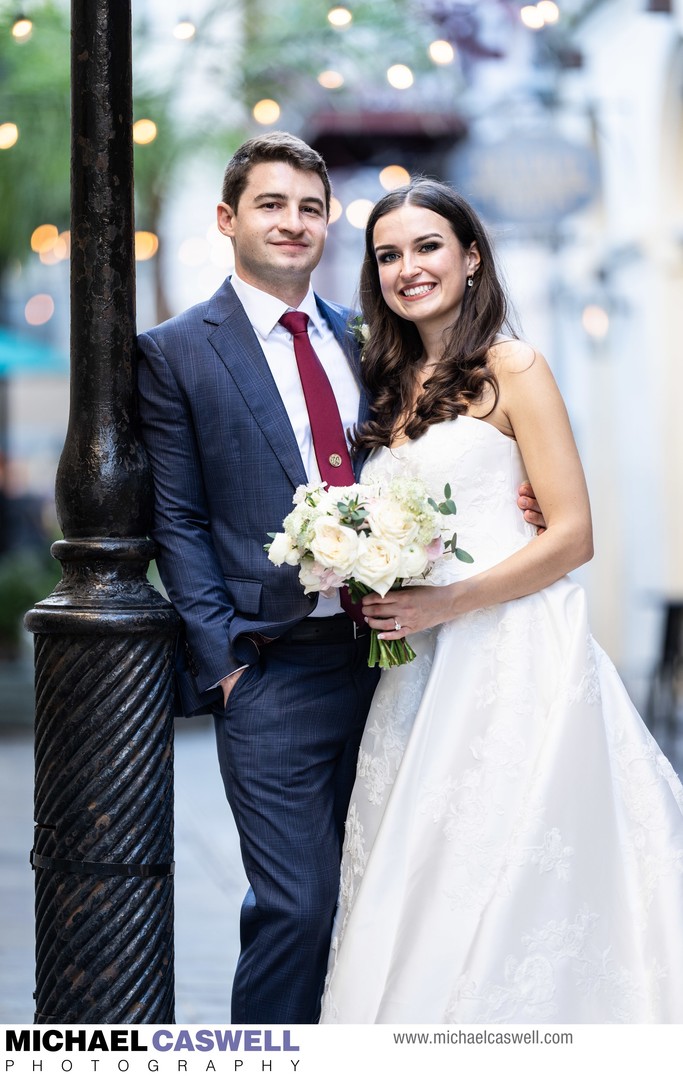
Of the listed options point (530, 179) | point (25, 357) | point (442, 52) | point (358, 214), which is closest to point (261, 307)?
point (442, 52)

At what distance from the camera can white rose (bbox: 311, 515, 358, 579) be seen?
276cm

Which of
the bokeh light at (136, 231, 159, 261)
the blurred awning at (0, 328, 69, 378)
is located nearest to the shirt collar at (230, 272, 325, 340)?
the bokeh light at (136, 231, 159, 261)

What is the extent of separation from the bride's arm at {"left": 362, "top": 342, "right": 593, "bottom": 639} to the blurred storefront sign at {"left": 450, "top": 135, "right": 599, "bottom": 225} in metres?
5.87

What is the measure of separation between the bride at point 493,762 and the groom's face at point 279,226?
0.20 m

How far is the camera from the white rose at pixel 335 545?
2758 mm

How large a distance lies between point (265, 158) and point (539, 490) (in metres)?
1.09

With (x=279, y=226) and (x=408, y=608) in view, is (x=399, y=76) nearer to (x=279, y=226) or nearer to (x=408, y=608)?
(x=279, y=226)

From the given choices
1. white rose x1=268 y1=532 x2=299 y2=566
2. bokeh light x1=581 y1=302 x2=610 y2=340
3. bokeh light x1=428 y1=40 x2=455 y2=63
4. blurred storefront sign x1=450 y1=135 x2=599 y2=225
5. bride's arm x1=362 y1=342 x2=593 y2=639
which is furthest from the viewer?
bokeh light x1=581 y1=302 x2=610 y2=340

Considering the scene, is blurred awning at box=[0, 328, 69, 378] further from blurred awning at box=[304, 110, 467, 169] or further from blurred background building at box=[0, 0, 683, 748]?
blurred awning at box=[304, 110, 467, 169]

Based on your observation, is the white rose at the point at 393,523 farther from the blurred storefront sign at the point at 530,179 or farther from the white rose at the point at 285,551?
the blurred storefront sign at the point at 530,179

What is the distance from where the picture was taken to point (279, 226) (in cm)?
325
